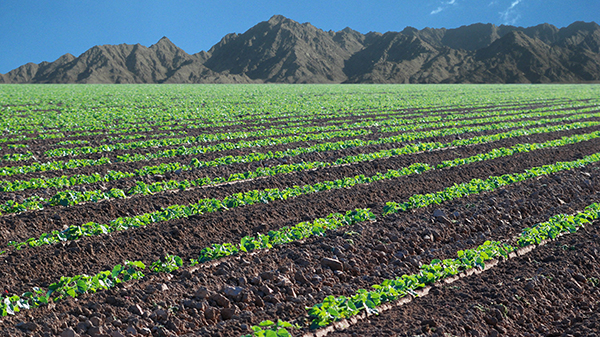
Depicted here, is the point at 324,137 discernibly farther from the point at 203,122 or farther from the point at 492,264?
the point at 492,264

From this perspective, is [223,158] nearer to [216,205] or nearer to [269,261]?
[216,205]

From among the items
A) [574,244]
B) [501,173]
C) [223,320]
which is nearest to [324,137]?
[501,173]

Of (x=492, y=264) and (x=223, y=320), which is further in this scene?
(x=492, y=264)

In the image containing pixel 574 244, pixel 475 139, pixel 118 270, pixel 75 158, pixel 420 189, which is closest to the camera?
pixel 118 270

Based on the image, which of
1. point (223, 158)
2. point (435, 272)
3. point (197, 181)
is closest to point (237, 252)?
point (435, 272)

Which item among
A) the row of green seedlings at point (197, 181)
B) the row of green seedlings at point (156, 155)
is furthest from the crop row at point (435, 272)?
the row of green seedlings at point (156, 155)

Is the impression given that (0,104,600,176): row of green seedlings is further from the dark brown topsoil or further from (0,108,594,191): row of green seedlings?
the dark brown topsoil

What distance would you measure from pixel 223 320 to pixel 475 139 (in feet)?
45.1

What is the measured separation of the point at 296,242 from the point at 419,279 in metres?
1.92

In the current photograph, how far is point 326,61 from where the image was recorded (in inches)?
5118

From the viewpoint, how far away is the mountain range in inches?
4259

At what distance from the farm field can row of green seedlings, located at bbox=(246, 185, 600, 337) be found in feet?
0.07

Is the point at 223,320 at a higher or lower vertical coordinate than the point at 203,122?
Answer: lower

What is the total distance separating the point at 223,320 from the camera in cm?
516
